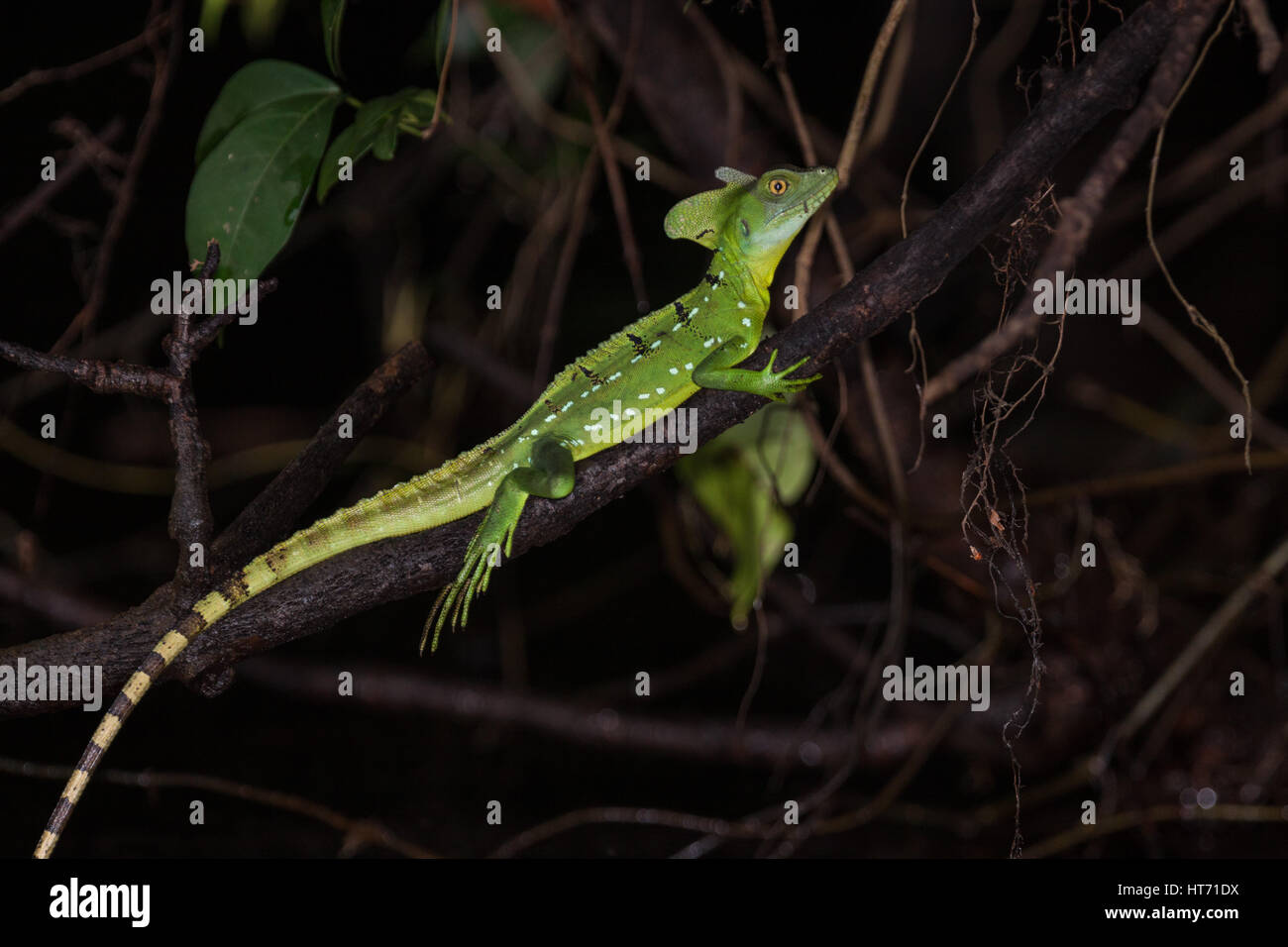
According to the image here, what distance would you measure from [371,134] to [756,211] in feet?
3.26

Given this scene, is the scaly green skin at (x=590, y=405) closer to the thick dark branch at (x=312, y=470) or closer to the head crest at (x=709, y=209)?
the head crest at (x=709, y=209)

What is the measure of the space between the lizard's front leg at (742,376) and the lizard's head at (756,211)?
12.1 inches

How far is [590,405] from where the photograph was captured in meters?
2.47

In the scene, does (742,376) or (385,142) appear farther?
(385,142)

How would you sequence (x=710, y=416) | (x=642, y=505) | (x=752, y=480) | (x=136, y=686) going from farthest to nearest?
(x=642, y=505)
(x=752, y=480)
(x=710, y=416)
(x=136, y=686)

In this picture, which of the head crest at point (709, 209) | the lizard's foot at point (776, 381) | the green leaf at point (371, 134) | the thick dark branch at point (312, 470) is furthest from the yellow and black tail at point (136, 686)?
the head crest at point (709, 209)

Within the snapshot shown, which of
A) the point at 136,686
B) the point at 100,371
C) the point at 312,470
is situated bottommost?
the point at 136,686

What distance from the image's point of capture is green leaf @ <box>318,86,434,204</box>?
97.0 inches

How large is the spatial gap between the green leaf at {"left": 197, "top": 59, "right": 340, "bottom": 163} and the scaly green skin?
39.2 inches

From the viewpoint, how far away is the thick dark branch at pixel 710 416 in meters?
2.10

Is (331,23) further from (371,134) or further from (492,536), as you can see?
(492,536)

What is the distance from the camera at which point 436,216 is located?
14.8 feet

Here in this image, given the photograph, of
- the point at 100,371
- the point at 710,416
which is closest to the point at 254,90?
the point at 100,371

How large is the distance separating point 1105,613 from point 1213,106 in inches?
90.2
